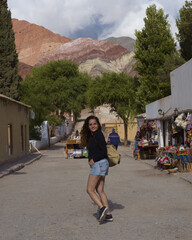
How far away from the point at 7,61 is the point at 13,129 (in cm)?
1485

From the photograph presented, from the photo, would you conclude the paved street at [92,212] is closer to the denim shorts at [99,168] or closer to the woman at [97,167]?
the woman at [97,167]

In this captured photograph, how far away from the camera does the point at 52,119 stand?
58031 mm

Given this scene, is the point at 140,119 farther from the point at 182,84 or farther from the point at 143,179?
the point at 143,179

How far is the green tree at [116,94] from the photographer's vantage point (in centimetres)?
4103

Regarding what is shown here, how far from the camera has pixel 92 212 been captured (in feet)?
23.5

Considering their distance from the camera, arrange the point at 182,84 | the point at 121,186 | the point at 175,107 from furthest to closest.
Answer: the point at 175,107 → the point at 182,84 → the point at 121,186

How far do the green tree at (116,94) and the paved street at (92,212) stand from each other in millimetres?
29659

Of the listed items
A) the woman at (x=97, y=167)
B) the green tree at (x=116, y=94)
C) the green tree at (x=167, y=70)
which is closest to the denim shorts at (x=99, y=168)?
the woman at (x=97, y=167)

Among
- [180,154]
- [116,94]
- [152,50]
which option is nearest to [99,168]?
[180,154]

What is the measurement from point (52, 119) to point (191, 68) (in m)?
43.1

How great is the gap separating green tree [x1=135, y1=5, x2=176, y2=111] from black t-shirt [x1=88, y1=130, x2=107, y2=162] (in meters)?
37.2

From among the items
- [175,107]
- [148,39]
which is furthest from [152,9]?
[175,107]

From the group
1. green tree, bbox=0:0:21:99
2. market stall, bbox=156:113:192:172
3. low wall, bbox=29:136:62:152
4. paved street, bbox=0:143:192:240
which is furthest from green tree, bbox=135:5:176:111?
paved street, bbox=0:143:192:240

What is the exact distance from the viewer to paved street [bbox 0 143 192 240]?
18.4 ft
